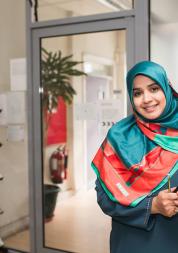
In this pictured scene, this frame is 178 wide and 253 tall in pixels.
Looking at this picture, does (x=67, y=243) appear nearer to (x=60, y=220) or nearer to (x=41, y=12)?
(x=60, y=220)

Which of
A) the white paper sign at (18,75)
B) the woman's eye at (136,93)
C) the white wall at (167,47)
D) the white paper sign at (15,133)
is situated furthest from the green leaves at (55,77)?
the woman's eye at (136,93)

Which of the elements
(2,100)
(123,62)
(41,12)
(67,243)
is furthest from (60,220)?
(41,12)

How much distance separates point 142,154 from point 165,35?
1046mm

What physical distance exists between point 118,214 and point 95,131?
1132 mm

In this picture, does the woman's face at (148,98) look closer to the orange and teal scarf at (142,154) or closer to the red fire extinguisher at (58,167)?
the orange and teal scarf at (142,154)

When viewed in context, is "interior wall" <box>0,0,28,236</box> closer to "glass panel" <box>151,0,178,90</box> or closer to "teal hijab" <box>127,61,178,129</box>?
"glass panel" <box>151,0,178,90</box>

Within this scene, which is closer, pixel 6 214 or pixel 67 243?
pixel 67 243

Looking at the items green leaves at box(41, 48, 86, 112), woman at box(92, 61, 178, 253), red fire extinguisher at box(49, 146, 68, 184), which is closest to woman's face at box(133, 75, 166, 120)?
woman at box(92, 61, 178, 253)

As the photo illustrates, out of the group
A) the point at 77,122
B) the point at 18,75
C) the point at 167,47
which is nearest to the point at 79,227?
the point at 77,122

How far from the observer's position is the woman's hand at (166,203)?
1283 millimetres

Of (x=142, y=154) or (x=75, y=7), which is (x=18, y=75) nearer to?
(x=75, y=7)

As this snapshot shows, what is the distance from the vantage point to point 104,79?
250cm

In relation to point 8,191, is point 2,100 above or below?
above

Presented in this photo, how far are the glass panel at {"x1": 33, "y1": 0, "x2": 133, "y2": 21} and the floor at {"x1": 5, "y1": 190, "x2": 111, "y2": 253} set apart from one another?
1347 mm
